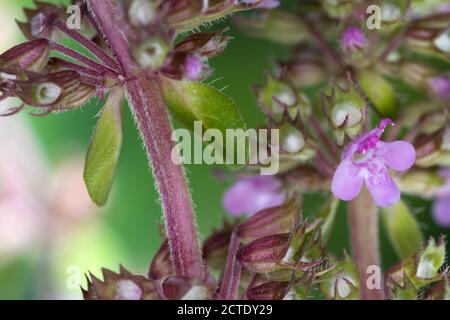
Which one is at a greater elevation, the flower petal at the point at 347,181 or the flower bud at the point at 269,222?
the flower petal at the point at 347,181

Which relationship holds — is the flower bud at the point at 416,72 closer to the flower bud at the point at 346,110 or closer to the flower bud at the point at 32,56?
the flower bud at the point at 346,110

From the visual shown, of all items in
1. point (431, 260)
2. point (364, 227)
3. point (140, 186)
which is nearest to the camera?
point (431, 260)

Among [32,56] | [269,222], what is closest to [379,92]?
[269,222]

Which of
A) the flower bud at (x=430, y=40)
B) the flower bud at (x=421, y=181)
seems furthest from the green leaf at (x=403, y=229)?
the flower bud at (x=430, y=40)

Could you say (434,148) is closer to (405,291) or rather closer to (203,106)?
(405,291)

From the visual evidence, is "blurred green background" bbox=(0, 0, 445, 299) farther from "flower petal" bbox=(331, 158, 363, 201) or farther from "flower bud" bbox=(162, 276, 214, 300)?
"flower bud" bbox=(162, 276, 214, 300)
